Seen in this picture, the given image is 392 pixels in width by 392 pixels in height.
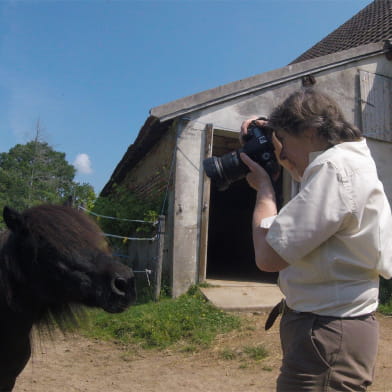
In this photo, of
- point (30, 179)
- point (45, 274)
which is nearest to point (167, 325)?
point (45, 274)

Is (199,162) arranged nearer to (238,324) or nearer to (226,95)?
(226,95)

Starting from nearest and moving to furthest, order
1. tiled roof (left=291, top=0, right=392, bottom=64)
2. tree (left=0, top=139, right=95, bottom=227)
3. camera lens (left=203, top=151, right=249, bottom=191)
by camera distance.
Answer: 1. camera lens (left=203, top=151, right=249, bottom=191)
2. tiled roof (left=291, top=0, right=392, bottom=64)
3. tree (left=0, top=139, right=95, bottom=227)

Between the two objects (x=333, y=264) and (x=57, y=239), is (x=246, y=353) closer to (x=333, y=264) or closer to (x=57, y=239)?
(x=57, y=239)

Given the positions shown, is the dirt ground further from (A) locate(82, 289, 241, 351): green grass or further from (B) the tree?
(B) the tree

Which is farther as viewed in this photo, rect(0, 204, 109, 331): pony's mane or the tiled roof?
the tiled roof

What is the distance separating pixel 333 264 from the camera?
4.05 feet

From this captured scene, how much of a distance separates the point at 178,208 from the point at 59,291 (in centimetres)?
422

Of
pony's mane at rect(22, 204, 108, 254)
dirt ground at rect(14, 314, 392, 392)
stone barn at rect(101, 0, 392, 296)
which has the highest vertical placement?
stone barn at rect(101, 0, 392, 296)

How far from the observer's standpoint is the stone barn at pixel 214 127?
6.43 meters

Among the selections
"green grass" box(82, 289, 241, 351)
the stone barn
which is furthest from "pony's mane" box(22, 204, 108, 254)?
the stone barn

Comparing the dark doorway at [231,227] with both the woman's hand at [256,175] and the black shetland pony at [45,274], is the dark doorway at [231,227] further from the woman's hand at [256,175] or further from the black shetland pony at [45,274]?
the woman's hand at [256,175]

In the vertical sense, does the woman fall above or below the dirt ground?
above

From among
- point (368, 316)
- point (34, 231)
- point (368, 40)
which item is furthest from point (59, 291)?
point (368, 40)

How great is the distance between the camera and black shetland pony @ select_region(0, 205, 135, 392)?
2.11 m
